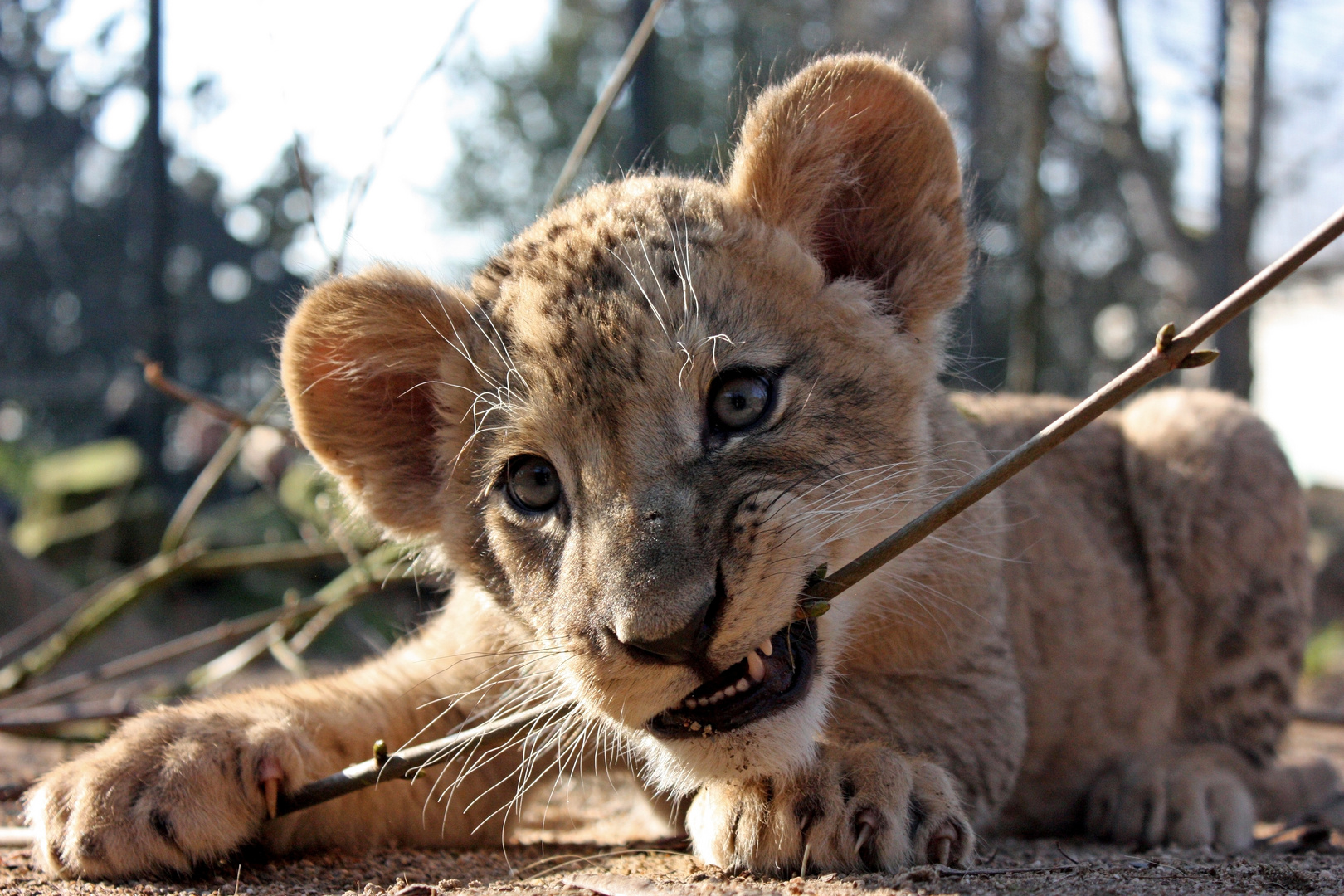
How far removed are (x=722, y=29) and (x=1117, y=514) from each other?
9.31 m

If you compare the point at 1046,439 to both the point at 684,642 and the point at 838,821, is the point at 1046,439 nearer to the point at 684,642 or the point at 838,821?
the point at 684,642

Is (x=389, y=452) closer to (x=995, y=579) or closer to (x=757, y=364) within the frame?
(x=757, y=364)

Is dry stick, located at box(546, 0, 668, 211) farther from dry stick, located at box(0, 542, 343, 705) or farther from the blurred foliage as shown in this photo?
the blurred foliage

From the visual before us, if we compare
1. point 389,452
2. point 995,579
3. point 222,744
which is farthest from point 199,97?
point 995,579

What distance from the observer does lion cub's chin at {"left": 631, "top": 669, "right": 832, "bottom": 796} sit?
7.99 feet

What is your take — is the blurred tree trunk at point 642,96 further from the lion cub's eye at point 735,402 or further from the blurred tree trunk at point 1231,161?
the lion cub's eye at point 735,402

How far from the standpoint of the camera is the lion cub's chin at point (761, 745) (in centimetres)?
244

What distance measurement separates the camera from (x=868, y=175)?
326 centimetres

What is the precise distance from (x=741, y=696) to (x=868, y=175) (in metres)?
1.62

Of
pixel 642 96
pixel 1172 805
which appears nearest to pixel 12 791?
pixel 1172 805

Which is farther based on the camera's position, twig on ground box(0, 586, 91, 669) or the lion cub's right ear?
twig on ground box(0, 586, 91, 669)

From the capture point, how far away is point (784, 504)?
2.58 metres

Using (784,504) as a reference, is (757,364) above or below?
above

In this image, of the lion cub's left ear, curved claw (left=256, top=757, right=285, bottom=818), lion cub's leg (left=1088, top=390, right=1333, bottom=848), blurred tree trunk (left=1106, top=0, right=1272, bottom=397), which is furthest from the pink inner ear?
blurred tree trunk (left=1106, top=0, right=1272, bottom=397)
